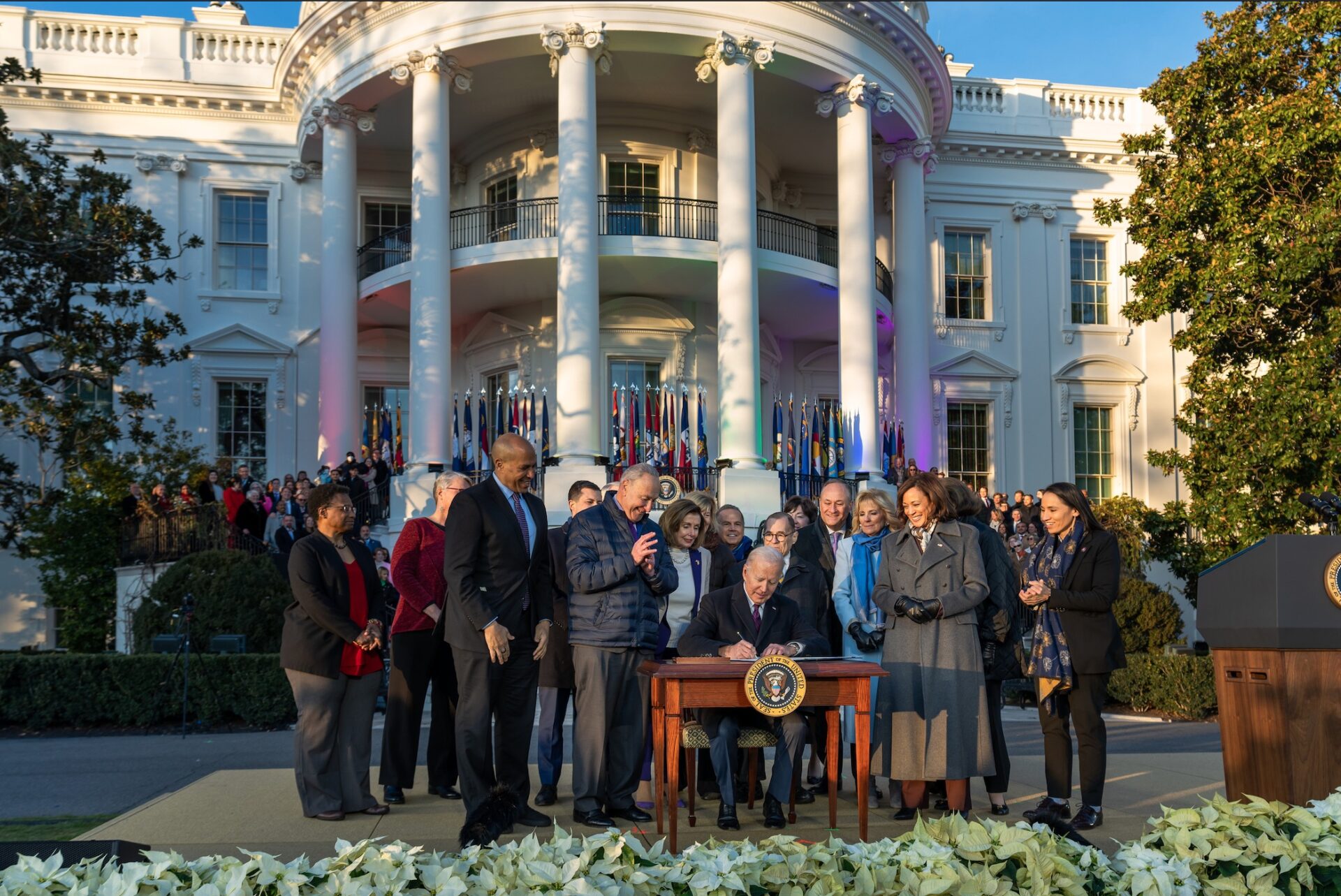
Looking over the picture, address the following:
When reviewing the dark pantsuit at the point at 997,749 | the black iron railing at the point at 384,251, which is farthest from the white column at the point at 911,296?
the dark pantsuit at the point at 997,749

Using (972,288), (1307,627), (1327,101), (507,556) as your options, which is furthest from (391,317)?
(1307,627)

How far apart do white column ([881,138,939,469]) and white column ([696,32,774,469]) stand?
16.7 feet

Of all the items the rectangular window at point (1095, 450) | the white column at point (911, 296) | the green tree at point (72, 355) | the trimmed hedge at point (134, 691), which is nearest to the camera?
the trimmed hedge at point (134, 691)

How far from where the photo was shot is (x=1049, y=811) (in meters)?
7.01

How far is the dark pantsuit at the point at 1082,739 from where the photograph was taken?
7000mm

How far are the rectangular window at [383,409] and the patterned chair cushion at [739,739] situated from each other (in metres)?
17.8

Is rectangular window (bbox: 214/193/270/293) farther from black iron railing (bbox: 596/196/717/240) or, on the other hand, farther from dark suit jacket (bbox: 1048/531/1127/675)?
dark suit jacket (bbox: 1048/531/1127/675)

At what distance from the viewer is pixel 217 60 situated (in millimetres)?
26938

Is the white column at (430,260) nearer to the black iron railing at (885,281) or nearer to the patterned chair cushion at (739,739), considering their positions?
the black iron railing at (885,281)

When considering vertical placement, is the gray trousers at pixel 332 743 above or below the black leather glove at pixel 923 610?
below

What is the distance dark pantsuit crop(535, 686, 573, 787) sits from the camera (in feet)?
27.3

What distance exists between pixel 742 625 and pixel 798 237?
63.6 feet

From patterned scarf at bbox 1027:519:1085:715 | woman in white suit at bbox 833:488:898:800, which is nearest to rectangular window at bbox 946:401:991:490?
woman in white suit at bbox 833:488:898:800

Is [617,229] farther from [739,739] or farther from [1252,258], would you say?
[739,739]
